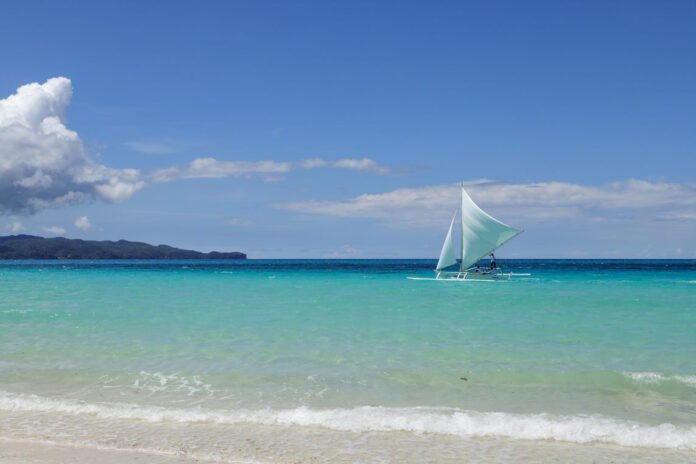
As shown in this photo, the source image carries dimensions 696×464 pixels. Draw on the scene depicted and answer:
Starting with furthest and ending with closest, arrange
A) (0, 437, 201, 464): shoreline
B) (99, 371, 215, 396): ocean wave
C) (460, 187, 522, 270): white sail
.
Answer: (460, 187, 522, 270): white sail → (99, 371, 215, 396): ocean wave → (0, 437, 201, 464): shoreline

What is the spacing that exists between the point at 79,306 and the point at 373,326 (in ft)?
47.6

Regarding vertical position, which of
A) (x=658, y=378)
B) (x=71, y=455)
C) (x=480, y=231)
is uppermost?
(x=480, y=231)

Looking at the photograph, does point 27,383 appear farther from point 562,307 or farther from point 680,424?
point 562,307

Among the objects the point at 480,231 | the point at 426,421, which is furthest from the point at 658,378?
the point at 480,231

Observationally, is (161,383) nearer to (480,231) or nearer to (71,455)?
(71,455)

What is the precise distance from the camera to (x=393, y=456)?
705 centimetres

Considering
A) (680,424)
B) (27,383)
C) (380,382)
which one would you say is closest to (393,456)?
(380,382)

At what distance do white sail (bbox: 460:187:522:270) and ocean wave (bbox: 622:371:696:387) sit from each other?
129 feet

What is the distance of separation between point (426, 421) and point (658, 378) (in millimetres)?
5702

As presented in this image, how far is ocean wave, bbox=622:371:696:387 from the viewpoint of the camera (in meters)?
11.0

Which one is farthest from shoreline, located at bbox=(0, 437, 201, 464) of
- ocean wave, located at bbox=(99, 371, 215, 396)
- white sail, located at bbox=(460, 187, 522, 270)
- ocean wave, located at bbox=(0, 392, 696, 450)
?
white sail, located at bbox=(460, 187, 522, 270)

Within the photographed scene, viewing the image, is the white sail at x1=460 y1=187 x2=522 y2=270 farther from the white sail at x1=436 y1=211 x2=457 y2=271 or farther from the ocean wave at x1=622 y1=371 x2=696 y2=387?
the ocean wave at x1=622 y1=371 x2=696 y2=387

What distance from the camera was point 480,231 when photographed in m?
50.6

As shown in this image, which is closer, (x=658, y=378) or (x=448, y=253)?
(x=658, y=378)
